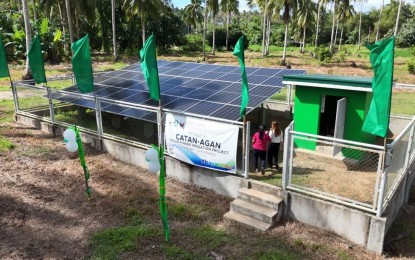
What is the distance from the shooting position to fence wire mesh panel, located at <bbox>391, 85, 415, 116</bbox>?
54.3 ft

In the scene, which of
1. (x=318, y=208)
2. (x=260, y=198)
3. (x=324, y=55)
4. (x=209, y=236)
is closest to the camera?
(x=209, y=236)

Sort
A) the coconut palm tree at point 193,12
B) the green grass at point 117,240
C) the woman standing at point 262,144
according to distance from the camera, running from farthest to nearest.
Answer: the coconut palm tree at point 193,12
the woman standing at point 262,144
the green grass at point 117,240

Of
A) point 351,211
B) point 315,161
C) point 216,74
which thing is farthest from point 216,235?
point 216,74

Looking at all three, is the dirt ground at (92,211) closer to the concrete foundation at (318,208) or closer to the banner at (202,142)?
the concrete foundation at (318,208)

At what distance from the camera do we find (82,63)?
36.4ft

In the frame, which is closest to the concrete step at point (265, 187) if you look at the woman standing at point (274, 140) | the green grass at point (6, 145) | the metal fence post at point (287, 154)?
the metal fence post at point (287, 154)

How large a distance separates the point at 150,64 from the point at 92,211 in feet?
13.3

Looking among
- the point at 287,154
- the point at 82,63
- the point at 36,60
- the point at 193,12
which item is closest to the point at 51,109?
the point at 36,60

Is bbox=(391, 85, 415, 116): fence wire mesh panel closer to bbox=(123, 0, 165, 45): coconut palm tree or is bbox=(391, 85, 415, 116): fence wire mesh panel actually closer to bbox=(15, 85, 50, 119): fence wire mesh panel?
bbox=(15, 85, 50, 119): fence wire mesh panel

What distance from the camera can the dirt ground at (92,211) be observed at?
22.5 ft

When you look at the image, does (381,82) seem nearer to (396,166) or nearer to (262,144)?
(396,166)

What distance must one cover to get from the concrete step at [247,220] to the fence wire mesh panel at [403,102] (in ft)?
Result: 34.2

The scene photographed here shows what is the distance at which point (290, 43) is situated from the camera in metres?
72.5

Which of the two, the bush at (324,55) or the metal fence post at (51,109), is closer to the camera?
the metal fence post at (51,109)
